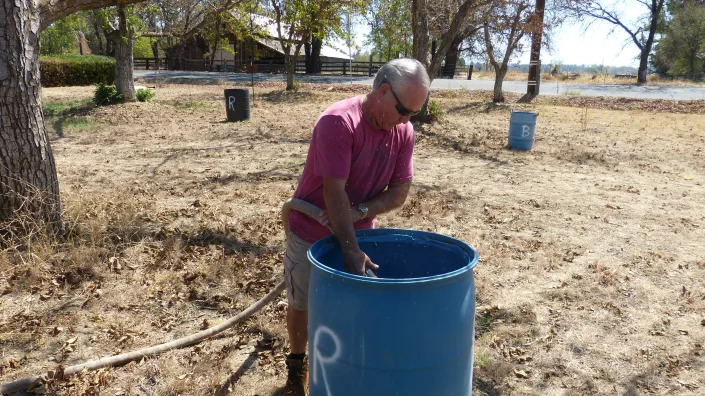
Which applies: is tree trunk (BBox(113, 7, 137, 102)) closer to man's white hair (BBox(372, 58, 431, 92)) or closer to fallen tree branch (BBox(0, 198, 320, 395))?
fallen tree branch (BBox(0, 198, 320, 395))

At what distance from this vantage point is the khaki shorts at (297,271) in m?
2.60

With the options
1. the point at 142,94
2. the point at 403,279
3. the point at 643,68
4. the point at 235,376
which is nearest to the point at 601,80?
the point at 643,68

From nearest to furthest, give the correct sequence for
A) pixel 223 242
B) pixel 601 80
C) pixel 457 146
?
pixel 223 242, pixel 457 146, pixel 601 80

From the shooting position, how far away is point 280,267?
4.55 m

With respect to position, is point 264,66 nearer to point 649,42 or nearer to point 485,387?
point 649,42

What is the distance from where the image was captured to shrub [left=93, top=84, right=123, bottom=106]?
13875 mm

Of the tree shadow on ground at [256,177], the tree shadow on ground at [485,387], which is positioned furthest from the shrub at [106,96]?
the tree shadow on ground at [485,387]

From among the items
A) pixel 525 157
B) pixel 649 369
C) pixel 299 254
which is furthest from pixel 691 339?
pixel 525 157

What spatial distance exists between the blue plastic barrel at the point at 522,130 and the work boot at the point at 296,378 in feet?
27.8

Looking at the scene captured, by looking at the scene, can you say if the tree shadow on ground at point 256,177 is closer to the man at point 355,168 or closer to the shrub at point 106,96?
the man at point 355,168

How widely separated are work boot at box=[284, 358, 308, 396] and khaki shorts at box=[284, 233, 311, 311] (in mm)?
358

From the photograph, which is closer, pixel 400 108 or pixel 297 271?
pixel 400 108

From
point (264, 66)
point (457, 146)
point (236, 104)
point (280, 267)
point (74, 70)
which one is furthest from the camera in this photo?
point (264, 66)

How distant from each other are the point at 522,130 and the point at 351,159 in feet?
28.7
